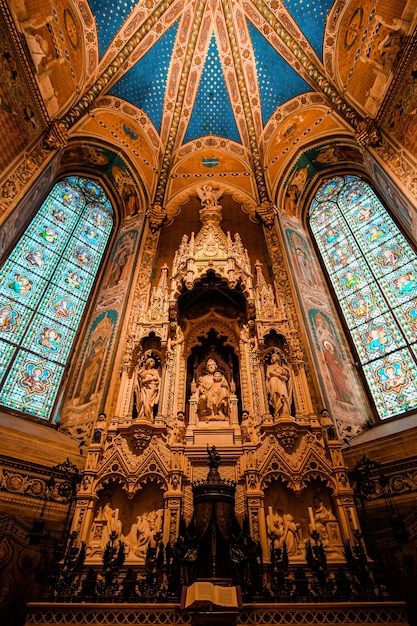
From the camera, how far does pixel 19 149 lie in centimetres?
923

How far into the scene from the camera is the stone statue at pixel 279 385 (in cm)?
792

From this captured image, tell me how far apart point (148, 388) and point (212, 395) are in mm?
1492

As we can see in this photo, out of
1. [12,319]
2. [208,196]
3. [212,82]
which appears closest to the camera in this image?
[12,319]

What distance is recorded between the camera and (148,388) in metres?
8.44

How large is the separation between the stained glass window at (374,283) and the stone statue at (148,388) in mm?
5225

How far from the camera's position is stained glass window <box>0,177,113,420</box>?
8570 millimetres

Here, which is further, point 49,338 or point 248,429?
point 49,338

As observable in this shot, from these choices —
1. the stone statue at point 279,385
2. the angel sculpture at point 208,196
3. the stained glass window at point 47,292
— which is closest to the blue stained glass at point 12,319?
the stained glass window at point 47,292

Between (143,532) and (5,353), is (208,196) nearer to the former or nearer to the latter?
(5,353)

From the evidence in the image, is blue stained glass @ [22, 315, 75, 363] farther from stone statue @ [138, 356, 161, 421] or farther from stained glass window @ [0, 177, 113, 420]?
stone statue @ [138, 356, 161, 421]

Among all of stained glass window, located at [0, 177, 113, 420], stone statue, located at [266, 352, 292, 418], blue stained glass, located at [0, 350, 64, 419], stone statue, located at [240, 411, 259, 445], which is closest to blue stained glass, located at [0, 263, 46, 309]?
stained glass window, located at [0, 177, 113, 420]

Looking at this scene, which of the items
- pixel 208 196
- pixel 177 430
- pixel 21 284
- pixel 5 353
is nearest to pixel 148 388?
pixel 177 430

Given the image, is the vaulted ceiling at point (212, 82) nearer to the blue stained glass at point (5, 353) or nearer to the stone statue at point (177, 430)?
the blue stained glass at point (5, 353)

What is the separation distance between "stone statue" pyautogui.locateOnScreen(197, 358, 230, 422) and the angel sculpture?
635cm
